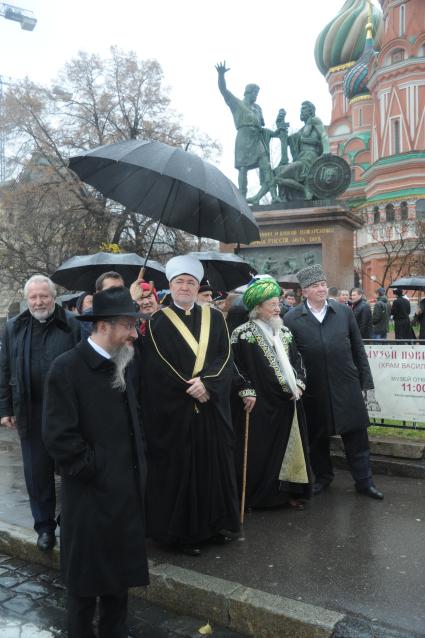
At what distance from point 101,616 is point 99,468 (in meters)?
0.77

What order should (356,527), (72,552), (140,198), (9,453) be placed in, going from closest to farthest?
(72,552) < (356,527) < (140,198) < (9,453)

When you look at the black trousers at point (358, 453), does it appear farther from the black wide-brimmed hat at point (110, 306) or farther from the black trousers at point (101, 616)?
the black wide-brimmed hat at point (110, 306)

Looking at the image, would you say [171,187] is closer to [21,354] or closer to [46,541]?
[21,354]

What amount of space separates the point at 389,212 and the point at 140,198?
42.9 meters

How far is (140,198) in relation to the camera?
538cm

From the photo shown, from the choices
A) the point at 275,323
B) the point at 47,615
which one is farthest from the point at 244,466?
the point at 47,615

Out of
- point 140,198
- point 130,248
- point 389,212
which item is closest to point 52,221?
point 130,248

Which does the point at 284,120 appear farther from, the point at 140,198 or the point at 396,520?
the point at 396,520

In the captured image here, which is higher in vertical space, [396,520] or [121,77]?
[121,77]

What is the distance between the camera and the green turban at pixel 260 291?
528cm

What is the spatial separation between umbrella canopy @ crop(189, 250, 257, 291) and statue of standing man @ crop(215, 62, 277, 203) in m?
10.2

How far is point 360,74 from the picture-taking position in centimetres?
5853

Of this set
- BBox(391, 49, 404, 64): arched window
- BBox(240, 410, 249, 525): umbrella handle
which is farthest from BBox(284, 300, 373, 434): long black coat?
BBox(391, 49, 404, 64): arched window

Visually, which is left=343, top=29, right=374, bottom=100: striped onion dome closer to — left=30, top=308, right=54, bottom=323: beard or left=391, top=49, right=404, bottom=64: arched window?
left=391, top=49, right=404, bottom=64: arched window
